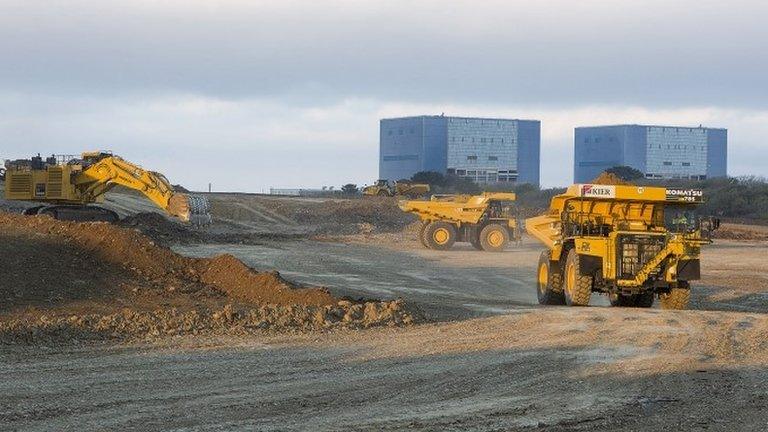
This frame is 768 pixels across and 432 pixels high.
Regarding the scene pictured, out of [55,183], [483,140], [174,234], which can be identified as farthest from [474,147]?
[55,183]

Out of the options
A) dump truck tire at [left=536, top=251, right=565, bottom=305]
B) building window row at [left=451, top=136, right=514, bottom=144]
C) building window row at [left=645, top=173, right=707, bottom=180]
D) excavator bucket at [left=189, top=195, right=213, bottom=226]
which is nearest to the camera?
dump truck tire at [left=536, top=251, right=565, bottom=305]

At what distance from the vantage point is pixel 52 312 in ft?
53.4

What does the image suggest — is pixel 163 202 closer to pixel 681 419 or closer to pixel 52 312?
pixel 52 312

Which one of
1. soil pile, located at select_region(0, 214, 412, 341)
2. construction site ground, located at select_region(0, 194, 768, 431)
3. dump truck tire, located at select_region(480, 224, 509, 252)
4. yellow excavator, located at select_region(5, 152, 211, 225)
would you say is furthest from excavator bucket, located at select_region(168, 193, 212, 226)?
soil pile, located at select_region(0, 214, 412, 341)

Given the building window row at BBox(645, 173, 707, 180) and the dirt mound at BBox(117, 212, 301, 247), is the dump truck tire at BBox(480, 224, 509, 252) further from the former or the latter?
the building window row at BBox(645, 173, 707, 180)

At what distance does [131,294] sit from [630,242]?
8517 millimetres

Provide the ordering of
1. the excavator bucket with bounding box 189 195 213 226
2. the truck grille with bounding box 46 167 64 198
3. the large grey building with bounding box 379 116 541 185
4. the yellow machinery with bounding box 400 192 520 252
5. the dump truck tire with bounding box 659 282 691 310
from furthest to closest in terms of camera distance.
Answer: the large grey building with bounding box 379 116 541 185, the yellow machinery with bounding box 400 192 520 252, the truck grille with bounding box 46 167 64 198, the excavator bucket with bounding box 189 195 213 226, the dump truck tire with bounding box 659 282 691 310

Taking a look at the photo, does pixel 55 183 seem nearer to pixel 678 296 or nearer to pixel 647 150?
pixel 678 296

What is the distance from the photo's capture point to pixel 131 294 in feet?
59.0

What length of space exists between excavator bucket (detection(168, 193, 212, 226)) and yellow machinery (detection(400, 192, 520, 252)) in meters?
7.30

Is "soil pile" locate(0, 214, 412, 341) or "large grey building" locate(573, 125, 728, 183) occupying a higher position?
"large grey building" locate(573, 125, 728, 183)

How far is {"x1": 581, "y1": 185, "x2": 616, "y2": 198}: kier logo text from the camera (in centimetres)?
2022

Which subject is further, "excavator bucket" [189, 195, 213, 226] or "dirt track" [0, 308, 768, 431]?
"excavator bucket" [189, 195, 213, 226]

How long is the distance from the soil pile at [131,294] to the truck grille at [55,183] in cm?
1574
